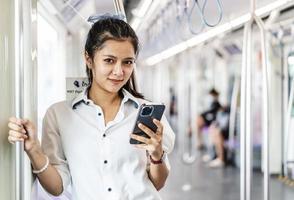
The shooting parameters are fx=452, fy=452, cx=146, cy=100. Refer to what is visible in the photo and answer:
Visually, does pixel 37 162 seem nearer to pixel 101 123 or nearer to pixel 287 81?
pixel 101 123

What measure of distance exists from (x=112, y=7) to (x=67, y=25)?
2.46 m

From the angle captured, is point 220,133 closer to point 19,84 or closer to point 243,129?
point 243,129

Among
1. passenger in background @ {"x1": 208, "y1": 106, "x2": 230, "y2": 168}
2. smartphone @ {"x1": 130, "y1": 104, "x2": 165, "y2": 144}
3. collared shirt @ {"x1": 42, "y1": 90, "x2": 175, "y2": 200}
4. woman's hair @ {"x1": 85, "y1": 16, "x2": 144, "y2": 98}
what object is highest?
woman's hair @ {"x1": 85, "y1": 16, "x2": 144, "y2": 98}

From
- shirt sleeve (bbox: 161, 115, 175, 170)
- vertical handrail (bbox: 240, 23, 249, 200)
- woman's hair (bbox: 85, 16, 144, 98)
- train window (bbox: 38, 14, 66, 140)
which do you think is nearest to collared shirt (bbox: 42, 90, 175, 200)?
shirt sleeve (bbox: 161, 115, 175, 170)

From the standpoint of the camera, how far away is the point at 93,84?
1.75 meters

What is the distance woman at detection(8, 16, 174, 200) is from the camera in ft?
5.32

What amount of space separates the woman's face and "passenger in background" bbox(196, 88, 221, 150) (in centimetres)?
748

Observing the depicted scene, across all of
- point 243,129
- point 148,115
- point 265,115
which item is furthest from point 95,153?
point 265,115

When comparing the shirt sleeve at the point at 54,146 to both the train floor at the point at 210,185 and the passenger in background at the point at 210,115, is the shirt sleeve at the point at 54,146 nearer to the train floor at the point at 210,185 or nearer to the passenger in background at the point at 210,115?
the train floor at the point at 210,185

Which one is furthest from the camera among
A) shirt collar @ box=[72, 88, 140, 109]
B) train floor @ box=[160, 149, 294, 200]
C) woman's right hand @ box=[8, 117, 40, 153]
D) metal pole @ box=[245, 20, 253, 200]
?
train floor @ box=[160, 149, 294, 200]

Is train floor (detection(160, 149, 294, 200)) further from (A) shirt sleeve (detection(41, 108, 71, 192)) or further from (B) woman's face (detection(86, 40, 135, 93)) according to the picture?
(B) woman's face (detection(86, 40, 135, 93))

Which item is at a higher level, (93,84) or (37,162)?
(93,84)

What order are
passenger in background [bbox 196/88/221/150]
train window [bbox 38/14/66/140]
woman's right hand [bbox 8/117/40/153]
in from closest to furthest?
woman's right hand [bbox 8/117/40/153]
train window [bbox 38/14/66/140]
passenger in background [bbox 196/88/221/150]

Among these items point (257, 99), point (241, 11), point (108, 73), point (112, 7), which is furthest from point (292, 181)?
point (108, 73)
